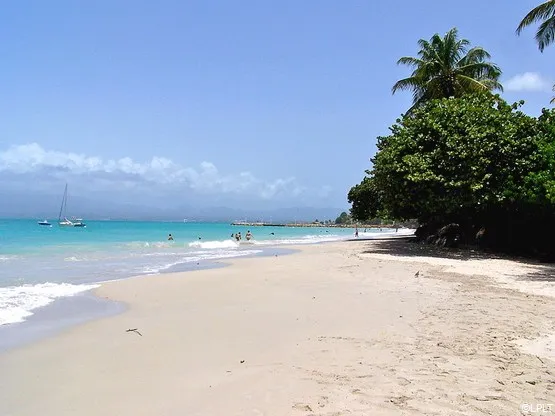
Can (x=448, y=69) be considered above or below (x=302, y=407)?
above

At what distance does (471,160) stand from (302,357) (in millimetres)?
16627

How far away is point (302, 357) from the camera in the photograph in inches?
226

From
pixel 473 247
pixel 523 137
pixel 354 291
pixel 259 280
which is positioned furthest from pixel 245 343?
pixel 473 247

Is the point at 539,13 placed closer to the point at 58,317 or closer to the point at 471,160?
the point at 471,160

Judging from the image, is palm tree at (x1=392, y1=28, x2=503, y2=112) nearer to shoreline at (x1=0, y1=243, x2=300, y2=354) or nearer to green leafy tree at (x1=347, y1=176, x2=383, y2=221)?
green leafy tree at (x1=347, y1=176, x2=383, y2=221)

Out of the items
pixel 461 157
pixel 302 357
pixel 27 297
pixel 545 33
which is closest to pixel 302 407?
pixel 302 357

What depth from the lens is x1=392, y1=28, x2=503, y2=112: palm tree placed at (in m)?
27.8

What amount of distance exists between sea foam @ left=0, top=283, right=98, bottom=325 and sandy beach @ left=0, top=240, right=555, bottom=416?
1734 mm

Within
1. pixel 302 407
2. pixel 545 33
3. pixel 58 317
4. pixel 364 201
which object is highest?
pixel 545 33

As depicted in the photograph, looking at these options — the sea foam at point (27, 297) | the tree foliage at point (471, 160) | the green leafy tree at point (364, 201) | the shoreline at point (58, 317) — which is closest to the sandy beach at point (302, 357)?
the shoreline at point (58, 317)

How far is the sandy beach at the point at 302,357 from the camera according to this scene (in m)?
4.36

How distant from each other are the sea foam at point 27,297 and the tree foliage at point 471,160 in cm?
1416

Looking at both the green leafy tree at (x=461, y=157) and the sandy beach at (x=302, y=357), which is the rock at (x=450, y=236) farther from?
the sandy beach at (x=302, y=357)

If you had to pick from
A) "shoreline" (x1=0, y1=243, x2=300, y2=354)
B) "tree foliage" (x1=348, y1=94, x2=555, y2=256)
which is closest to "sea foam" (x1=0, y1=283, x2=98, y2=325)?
"shoreline" (x1=0, y1=243, x2=300, y2=354)
